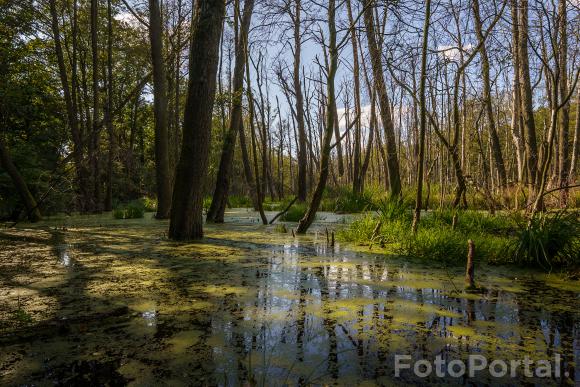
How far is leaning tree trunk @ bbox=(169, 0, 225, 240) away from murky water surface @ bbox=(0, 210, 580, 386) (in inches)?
50.0

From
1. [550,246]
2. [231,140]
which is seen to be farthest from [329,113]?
[550,246]

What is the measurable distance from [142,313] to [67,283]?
102 centimetres

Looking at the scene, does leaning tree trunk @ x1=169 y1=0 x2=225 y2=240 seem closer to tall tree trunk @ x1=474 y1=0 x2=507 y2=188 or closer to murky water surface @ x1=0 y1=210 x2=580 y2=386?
murky water surface @ x1=0 y1=210 x2=580 y2=386

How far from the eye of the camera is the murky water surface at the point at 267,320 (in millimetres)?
1348

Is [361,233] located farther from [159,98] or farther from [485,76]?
[159,98]

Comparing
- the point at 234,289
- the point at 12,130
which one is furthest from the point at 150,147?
the point at 234,289

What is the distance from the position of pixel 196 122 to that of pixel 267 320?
130 inches

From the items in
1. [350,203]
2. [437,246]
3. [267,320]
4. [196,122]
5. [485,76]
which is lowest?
[267,320]

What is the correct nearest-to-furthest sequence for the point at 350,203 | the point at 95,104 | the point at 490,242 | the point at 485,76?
the point at 490,242, the point at 485,76, the point at 350,203, the point at 95,104

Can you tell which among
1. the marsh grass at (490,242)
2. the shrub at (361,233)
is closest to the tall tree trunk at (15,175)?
the shrub at (361,233)

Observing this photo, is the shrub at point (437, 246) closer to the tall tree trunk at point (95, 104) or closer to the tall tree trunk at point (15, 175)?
the tall tree trunk at point (15, 175)

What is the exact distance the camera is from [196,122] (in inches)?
179

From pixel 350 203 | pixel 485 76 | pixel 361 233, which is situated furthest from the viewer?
pixel 350 203

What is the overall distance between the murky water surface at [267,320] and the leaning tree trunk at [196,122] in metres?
1.27
